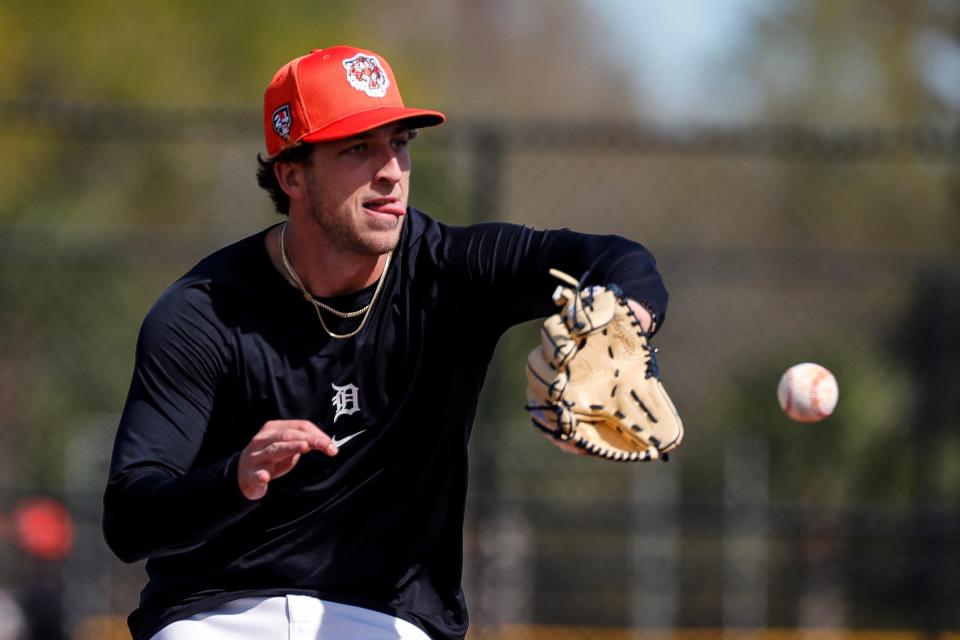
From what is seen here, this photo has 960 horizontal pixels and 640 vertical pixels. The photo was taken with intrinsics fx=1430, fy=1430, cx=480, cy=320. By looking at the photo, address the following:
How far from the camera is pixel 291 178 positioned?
3951 millimetres

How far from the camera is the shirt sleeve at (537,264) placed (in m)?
3.47

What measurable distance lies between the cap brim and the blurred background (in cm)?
437

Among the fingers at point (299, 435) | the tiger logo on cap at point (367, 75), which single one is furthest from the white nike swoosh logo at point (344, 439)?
the tiger logo on cap at point (367, 75)

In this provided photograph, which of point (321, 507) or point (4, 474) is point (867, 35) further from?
point (321, 507)

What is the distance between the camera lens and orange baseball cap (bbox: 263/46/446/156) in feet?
12.2

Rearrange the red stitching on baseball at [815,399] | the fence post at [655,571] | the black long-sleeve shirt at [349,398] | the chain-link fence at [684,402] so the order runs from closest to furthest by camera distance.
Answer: the black long-sleeve shirt at [349,398], the red stitching on baseball at [815,399], the chain-link fence at [684,402], the fence post at [655,571]

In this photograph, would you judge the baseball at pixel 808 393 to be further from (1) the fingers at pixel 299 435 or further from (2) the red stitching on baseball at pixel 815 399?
(1) the fingers at pixel 299 435

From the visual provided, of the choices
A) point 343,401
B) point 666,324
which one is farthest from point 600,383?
point 666,324

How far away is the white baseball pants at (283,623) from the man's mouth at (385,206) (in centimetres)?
103

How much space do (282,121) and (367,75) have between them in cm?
26

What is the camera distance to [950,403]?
9211 millimetres

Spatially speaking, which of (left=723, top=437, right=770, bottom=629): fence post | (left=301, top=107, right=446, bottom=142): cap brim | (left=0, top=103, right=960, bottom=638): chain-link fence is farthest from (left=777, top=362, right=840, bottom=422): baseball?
(left=723, top=437, right=770, bottom=629): fence post

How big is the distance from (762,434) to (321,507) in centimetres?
906

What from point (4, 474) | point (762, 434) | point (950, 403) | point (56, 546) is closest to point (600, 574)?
point (762, 434)
